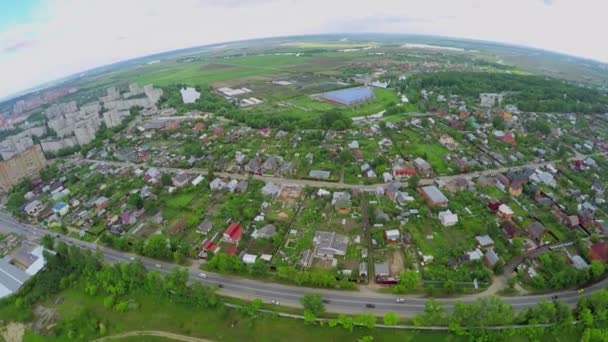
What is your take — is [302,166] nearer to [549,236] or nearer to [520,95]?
[549,236]

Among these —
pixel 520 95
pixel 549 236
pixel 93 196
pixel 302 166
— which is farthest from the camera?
pixel 520 95

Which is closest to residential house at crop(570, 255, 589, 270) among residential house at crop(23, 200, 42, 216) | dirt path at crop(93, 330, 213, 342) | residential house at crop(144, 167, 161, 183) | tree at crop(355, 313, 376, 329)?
tree at crop(355, 313, 376, 329)

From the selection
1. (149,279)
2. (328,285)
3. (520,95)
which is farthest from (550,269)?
(520,95)

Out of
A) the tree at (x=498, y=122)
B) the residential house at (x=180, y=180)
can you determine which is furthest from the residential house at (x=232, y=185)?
the tree at (x=498, y=122)

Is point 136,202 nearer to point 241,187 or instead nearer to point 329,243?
point 241,187

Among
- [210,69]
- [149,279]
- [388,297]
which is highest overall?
[210,69]

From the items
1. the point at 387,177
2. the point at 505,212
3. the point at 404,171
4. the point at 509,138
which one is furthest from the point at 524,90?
the point at 387,177

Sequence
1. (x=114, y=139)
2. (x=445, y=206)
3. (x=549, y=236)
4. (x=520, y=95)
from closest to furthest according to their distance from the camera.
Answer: (x=549, y=236) → (x=445, y=206) → (x=114, y=139) → (x=520, y=95)
